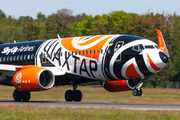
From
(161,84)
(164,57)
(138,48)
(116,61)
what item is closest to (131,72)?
(116,61)

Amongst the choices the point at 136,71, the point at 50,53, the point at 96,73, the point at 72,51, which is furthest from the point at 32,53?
the point at 136,71

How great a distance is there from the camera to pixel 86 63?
29484mm

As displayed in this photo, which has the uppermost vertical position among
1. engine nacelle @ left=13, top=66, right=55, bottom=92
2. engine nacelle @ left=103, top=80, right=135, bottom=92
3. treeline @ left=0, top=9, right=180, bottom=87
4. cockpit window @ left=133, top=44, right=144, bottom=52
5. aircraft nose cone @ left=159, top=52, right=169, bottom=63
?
treeline @ left=0, top=9, right=180, bottom=87

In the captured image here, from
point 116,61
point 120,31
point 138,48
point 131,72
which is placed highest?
point 120,31

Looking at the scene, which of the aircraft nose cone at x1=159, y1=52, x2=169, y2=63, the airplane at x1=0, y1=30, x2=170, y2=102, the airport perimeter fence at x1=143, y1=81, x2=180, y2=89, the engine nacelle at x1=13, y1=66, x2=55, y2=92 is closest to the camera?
the aircraft nose cone at x1=159, y1=52, x2=169, y2=63

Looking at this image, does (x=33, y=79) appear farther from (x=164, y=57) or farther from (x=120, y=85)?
(x=164, y=57)

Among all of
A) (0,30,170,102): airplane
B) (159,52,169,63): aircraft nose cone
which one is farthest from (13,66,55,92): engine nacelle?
(159,52,169,63): aircraft nose cone

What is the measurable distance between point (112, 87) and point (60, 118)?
589 inches

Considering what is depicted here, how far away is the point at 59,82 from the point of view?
102 feet

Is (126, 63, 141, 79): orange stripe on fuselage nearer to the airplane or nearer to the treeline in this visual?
the airplane

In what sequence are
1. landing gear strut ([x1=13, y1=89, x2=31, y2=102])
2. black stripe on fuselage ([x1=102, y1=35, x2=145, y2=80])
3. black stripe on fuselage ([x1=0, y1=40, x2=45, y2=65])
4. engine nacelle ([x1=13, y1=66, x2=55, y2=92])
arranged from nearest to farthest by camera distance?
black stripe on fuselage ([x1=102, y1=35, x2=145, y2=80]), engine nacelle ([x1=13, y1=66, x2=55, y2=92]), landing gear strut ([x1=13, y1=89, x2=31, y2=102]), black stripe on fuselage ([x1=0, y1=40, x2=45, y2=65])

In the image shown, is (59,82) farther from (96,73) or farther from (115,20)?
(115,20)

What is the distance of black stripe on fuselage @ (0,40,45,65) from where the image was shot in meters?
33.0

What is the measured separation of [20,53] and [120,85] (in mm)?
8533
